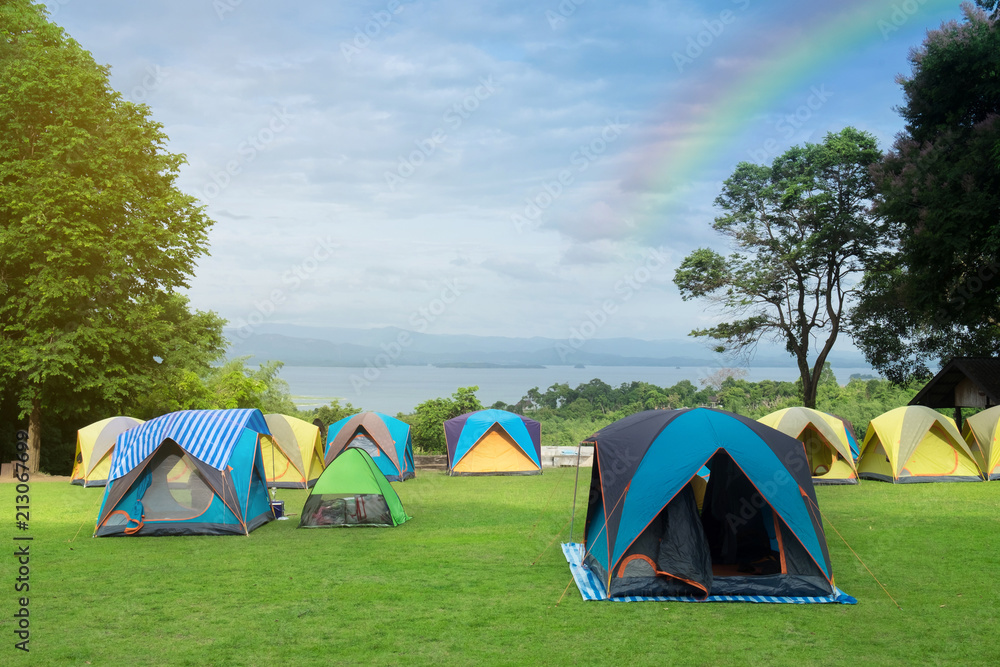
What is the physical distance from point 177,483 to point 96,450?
25.3 ft

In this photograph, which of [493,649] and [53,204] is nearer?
[493,649]

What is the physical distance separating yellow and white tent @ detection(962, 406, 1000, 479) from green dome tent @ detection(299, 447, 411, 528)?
→ 14.0m

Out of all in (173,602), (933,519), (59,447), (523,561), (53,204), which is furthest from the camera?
(59,447)

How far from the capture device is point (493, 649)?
612 cm

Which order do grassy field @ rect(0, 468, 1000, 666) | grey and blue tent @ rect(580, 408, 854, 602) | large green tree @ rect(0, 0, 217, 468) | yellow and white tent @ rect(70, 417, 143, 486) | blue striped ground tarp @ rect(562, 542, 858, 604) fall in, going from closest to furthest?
grassy field @ rect(0, 468, 1000, 666) → blue striped ground tarp @ rect(562, 542, 858, 604) → grey and blue tent @ rect(580, 408, 854, 602) → yellow and white tent @ rect(70, 417, 143, 486) → large green tree @ rect(0, 0, 217, 468)

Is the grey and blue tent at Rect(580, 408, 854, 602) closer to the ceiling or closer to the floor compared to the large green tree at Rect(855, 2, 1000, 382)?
closer to the floor

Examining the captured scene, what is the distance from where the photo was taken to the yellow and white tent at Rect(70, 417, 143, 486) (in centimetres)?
1744

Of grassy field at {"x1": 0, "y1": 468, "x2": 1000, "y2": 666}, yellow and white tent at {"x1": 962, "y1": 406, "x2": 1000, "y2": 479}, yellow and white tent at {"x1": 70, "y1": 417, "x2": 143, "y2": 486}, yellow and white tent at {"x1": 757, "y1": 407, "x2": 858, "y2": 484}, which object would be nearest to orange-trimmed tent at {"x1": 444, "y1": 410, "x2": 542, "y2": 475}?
yellow and white tent at {"x1": 757, "y1": 407, "x2": 858, "y2": 484}

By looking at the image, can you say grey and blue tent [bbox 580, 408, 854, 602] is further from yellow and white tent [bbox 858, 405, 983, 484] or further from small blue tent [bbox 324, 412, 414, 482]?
small blue tent [bbox 324, 412, 414, 482]

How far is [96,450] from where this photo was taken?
1753 centimetres

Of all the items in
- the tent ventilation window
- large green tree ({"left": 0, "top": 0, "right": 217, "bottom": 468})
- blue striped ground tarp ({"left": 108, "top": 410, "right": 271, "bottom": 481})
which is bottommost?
the tent ventilation window

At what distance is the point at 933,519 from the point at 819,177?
57.3ft

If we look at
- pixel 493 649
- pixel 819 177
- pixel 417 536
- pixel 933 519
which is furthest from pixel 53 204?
pixel 819 177

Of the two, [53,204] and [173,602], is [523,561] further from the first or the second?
[53,204]
